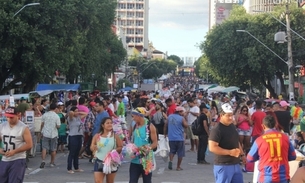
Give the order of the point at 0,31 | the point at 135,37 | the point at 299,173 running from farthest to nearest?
the point at 135,37 → the point at 0,31 → the point at 299,173

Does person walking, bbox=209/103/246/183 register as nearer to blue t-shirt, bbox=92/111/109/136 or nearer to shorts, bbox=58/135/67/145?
blue t-shirt, bbox=92/111/109/136

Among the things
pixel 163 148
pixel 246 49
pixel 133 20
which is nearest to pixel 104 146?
pixel 163 148

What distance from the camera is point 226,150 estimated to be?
789 centimetres

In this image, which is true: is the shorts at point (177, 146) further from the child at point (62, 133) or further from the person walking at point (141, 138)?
the person walking at point (141, 138)

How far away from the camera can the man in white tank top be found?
8758 millimetres

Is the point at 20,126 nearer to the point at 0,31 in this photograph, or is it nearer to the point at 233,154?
the point at 233,154

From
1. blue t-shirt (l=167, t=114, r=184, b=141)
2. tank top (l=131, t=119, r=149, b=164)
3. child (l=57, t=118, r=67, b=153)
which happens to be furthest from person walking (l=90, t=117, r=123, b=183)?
child (l=57, t=118, r=67, b=153)

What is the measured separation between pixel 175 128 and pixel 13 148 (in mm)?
6480

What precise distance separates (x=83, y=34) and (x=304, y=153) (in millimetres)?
29028

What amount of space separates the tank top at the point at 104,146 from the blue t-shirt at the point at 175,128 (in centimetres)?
549

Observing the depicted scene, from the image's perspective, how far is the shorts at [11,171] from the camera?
345 inches

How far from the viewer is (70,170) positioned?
46.6 feet

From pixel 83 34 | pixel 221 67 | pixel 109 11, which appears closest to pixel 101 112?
pixel 83 34

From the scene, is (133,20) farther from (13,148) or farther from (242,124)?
(13,148)
